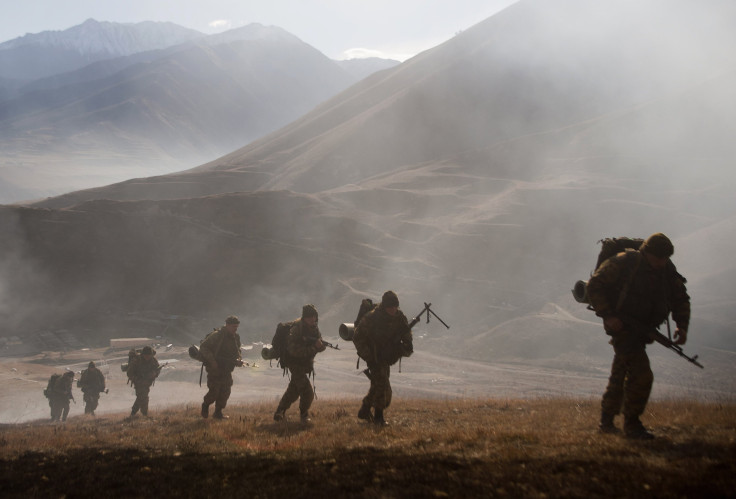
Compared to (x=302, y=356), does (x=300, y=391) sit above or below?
below

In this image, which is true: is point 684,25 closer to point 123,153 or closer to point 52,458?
point 52,458

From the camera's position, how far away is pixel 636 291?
6012 mm

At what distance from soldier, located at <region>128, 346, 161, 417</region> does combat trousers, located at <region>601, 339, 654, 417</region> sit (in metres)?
13.0

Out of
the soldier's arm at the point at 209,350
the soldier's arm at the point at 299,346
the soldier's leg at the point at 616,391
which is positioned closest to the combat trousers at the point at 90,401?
the soldier's arm at the point at 209,350

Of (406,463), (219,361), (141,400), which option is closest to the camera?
(406,463)

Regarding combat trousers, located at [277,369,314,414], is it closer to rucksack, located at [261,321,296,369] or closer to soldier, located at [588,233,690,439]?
rucksack, located at [261,321,296,369]

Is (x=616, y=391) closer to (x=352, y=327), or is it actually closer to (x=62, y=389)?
(x=352, y=327)

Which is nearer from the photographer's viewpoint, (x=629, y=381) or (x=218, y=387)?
(x=629, y=381)

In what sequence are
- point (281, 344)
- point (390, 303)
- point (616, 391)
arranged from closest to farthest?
point (616, 391) < point (390, 303) < point (281, 344)

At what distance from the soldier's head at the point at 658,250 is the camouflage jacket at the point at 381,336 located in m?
3.93

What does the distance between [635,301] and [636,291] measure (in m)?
0.12

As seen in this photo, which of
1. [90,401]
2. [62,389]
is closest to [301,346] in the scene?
[90,401]

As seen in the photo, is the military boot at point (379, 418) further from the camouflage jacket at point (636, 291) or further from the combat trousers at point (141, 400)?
the combat trousers at point (141, 400)

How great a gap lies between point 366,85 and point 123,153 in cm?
8853
